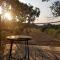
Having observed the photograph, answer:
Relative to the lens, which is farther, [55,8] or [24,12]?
[24,12]

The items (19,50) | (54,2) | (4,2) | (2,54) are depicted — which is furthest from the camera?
(54,2)

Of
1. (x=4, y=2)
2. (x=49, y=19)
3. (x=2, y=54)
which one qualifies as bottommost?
(x=2, y=54)

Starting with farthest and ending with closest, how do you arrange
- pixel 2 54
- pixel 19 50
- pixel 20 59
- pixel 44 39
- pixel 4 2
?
pixel 44 39 → pixel 4 2 → pixel 19 50 → pixel 2 54 → pixel 20 59

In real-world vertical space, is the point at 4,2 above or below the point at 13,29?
above

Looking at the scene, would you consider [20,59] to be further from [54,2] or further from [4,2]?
[54,2]

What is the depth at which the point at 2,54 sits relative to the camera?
16.6 feet

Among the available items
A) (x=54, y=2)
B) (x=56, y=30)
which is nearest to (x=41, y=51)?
(x=56, y=30)

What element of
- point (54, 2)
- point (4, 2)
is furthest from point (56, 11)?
point (4, 2)

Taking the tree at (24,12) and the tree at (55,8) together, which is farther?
the tree at (55,8)

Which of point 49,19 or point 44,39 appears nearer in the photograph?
point 44,39

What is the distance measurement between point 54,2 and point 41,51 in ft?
8.88

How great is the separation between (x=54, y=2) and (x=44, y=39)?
1.37 metres

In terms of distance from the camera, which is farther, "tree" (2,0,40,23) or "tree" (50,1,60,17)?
"tree" (50,1,60,17)

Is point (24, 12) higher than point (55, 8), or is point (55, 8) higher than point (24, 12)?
point (55, 8)
